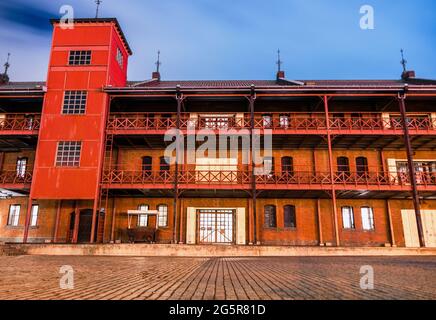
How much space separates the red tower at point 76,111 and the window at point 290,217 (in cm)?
1110

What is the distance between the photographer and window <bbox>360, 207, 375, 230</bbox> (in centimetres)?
1875

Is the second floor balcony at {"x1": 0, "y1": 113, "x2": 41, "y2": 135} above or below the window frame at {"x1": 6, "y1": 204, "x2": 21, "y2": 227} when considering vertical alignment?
above

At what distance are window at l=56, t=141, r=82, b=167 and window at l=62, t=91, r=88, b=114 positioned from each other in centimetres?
194

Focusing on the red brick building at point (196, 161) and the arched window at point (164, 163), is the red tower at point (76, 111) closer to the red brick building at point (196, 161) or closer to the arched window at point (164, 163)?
the red brick building at point (196, 161)

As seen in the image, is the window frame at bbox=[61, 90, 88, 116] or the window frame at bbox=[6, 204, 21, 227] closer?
the window frame at bbox=[61, 90, 88, 116]

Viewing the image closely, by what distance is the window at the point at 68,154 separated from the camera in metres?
17.2

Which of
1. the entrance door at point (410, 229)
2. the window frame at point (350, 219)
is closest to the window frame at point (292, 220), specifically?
the window frame at point (350, 219)

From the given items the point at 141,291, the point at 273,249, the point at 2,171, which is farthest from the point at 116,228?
the point at 141,291

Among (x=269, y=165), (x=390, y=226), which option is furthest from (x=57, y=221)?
(x=390, y=226)

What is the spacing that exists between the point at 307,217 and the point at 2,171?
19.2 meters

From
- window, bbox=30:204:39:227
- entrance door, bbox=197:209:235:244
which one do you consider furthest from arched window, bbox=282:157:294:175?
window, bbox=30:204:39:227

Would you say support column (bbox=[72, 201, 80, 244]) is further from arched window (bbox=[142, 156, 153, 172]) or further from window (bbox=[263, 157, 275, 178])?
window (bbox=[263, 157, 275, 178])
